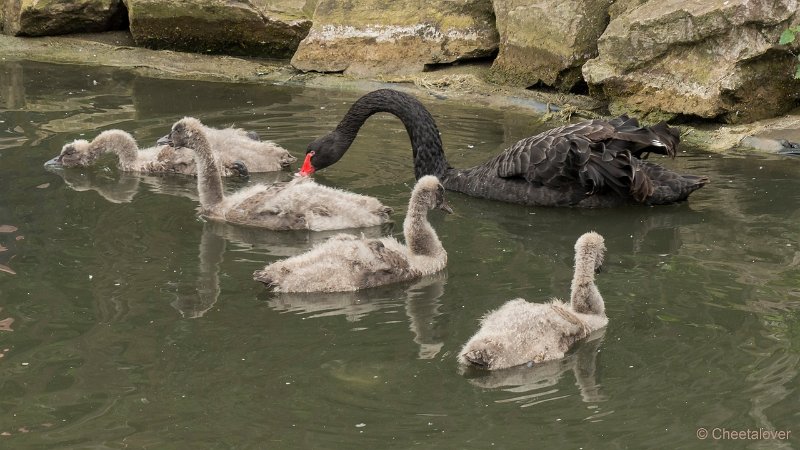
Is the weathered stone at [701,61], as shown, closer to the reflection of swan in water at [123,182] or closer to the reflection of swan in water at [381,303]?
the reflection of swan in water at [123,182]

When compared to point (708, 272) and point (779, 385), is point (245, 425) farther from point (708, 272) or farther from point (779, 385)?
point (708, 272)

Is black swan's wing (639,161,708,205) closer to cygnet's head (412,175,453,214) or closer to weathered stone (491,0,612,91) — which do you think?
cygnet's head (412,175,453,214)

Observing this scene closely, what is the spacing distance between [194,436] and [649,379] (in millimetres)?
1883

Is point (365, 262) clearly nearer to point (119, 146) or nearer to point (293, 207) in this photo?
point (293, 207)

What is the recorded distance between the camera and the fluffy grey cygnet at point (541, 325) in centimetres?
511

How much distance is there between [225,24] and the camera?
12.2 meters

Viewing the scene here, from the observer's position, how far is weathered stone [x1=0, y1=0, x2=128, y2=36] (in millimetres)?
12633

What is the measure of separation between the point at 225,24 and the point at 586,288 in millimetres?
7490

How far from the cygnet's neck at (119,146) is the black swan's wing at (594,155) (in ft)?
8.75

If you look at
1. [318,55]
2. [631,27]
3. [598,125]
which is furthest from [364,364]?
[318,55]

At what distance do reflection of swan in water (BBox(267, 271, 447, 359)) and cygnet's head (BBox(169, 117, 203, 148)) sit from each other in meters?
2.13

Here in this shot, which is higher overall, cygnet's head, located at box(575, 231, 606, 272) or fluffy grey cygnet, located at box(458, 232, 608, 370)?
cygnet's head, located at box(575, 231, 606, 272)

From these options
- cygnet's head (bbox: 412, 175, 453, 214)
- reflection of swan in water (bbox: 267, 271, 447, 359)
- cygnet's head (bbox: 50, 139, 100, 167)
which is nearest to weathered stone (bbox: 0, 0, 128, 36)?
cygnet's head (bbox: 50, 139, 100, 167)

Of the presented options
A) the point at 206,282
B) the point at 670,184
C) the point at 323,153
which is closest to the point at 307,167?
the point at 323,153
